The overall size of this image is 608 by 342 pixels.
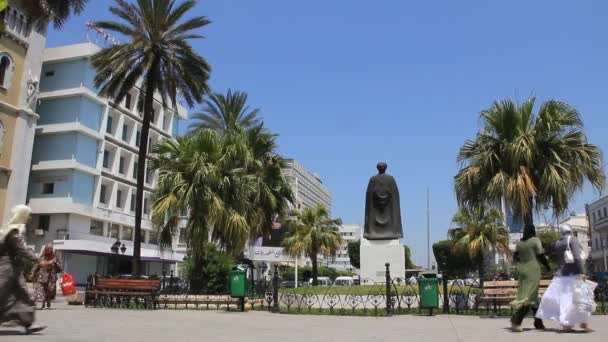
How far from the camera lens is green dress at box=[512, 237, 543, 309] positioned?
31.8 feet

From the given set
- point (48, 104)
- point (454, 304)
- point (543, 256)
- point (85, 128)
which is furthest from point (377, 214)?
point (48, 104)

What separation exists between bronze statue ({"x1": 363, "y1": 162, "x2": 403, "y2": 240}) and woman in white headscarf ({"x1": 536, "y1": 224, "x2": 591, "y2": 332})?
34.2 feet

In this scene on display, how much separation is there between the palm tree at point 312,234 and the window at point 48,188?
21.3m

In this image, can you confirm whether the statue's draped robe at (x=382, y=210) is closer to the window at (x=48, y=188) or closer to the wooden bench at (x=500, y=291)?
the wooden bench at (x=500, y=291)

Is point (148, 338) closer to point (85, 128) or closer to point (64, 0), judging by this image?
point (64, 0)

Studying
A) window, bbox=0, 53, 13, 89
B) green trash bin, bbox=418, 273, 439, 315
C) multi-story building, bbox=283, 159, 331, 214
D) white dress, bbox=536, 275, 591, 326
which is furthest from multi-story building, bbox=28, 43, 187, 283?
multi-story building, bbox=283, 159, 331, 214

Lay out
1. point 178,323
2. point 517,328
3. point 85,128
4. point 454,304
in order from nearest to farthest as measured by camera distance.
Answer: point 517,328 → point 178,323 → point 454,304 → point 85,128

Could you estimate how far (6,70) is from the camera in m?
39.4

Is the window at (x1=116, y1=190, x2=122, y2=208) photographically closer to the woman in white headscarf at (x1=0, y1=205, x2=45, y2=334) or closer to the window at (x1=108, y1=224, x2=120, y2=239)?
the window at (x1=108, y1=224, x2=120, y2=239)

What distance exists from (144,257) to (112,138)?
39.4 ft

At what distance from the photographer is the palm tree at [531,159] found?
15523mm

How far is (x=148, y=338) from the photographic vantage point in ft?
27.5

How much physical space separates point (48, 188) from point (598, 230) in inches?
2736

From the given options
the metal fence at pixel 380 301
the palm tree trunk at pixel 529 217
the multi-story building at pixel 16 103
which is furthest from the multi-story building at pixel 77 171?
the palm tree trunk at pixel 529 217
